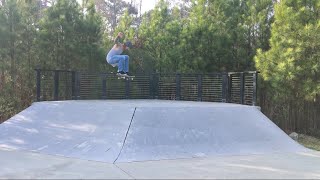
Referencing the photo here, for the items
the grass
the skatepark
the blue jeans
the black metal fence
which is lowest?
the grass

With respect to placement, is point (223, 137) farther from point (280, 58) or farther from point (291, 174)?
point (280, 58)

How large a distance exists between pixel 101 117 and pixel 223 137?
271 centimetres

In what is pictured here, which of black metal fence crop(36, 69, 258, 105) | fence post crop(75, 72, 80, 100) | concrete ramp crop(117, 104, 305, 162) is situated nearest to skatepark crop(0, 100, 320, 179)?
concrete ramp crop(117, 104, 305, 162)

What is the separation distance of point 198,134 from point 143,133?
1172 mm

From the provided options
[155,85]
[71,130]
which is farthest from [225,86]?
[71,130]

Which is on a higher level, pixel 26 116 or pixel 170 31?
pixel 170 31

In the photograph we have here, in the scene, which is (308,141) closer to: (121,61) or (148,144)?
(121,61)

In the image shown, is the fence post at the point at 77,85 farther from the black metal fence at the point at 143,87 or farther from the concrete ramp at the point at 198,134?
the concrete ramp at the point at 198,134

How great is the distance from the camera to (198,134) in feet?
28.1

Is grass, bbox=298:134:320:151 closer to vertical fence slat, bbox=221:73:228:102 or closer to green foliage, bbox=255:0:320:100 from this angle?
green foliage, bbox=255:0:320:100

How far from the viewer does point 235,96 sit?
1380 cm

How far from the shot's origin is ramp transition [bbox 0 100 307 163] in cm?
791

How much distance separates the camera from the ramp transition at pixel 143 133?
791 centimetres

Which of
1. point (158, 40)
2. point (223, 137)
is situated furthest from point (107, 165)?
point (158, 40)
